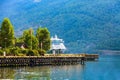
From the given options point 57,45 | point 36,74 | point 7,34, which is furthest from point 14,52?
point 36,74

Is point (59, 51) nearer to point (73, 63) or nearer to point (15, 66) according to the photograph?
point (73, 63)

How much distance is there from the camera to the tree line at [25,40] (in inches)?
5794

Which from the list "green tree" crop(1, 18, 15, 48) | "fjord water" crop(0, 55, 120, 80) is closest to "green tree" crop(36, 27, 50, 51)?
"green tree" crop(1, 18, 15, 48)

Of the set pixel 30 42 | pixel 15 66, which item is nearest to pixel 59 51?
pixel 30 42

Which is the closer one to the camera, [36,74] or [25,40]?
[36,74]

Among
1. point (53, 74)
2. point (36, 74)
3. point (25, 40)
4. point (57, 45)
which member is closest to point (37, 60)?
point (25, 40)

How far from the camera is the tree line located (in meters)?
147

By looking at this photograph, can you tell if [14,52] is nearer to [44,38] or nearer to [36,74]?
[44,38]

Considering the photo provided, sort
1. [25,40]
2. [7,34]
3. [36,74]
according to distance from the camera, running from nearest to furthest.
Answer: [36,74] → [7,34] → [25,40]

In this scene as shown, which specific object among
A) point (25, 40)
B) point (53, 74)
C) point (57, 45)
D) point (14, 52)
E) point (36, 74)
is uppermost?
point (25, 40)

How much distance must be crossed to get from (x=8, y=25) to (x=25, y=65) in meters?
17.9

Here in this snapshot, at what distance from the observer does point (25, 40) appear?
6550 inches

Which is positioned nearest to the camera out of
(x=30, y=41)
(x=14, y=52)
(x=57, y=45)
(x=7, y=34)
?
(x=14, y=52)

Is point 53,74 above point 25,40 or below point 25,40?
below
